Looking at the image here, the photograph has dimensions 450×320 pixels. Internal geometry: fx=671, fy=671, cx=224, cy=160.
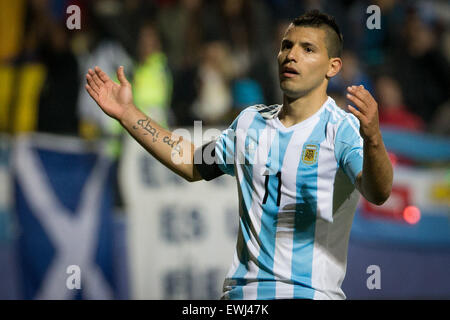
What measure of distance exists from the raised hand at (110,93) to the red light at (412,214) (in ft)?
14.0

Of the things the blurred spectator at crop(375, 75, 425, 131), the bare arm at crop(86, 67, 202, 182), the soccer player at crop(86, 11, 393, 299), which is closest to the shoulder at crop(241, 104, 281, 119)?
the soccer player at crop(86, 11, 393, 299)

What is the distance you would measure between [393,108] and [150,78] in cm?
279

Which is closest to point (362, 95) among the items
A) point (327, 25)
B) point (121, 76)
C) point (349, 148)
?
point (349, 148)

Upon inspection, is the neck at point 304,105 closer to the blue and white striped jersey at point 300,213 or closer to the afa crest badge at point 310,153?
the blue and white striped jersey at point 300,213

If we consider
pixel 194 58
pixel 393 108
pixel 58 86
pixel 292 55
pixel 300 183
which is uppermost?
pixel 194 58

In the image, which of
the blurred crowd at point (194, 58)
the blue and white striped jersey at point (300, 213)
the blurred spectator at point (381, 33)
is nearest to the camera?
the blue and white striped jersey at point (300, 213)

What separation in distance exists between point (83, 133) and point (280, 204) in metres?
4.58

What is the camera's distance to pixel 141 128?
3.45m

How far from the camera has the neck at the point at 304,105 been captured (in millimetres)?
3219

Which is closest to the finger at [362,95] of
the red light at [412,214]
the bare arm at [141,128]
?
the bare arm at [141,128]

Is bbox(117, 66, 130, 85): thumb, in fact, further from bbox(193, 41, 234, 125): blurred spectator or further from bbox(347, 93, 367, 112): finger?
bbox(193, 41, 234, 125): blurred spectator

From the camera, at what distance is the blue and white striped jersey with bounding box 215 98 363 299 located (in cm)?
306

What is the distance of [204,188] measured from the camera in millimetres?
7027

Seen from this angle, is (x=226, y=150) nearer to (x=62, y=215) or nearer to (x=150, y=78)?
(x=62, y=215)
